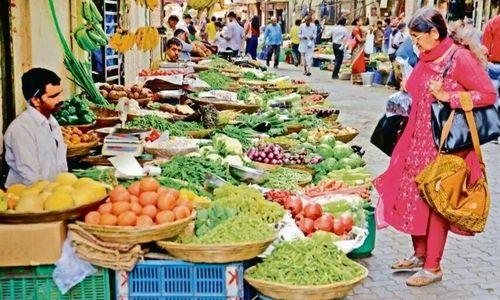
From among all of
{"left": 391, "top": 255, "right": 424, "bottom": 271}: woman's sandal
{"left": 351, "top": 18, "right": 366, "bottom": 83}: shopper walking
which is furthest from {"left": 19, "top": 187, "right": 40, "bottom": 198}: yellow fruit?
{"left": 351, "top": 18, "right": 366, "bottom": 83}: shopper walking

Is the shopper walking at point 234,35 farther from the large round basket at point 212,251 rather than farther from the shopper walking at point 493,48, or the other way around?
the large round basket at point 212,251

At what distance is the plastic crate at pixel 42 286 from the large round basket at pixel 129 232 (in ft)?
0.87

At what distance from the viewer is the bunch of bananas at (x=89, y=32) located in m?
7.82

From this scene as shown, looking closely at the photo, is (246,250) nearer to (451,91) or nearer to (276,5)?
(451,91)

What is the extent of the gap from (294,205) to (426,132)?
1.16 metres

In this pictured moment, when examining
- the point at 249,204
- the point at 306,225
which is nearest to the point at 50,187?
the point at 249,204

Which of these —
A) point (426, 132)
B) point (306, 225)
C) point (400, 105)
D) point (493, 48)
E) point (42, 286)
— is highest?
point (493, 48)

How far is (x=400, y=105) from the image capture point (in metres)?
5.40

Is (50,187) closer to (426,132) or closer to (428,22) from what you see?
(426,132)

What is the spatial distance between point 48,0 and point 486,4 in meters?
17.8

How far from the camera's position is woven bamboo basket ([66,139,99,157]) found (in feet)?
20.0

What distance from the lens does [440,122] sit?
4.87 metres

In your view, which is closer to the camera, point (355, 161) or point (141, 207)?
point (141, 207)

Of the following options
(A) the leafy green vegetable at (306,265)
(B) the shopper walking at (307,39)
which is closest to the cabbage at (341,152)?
(A) the leafy green vegetable at (306,265)
